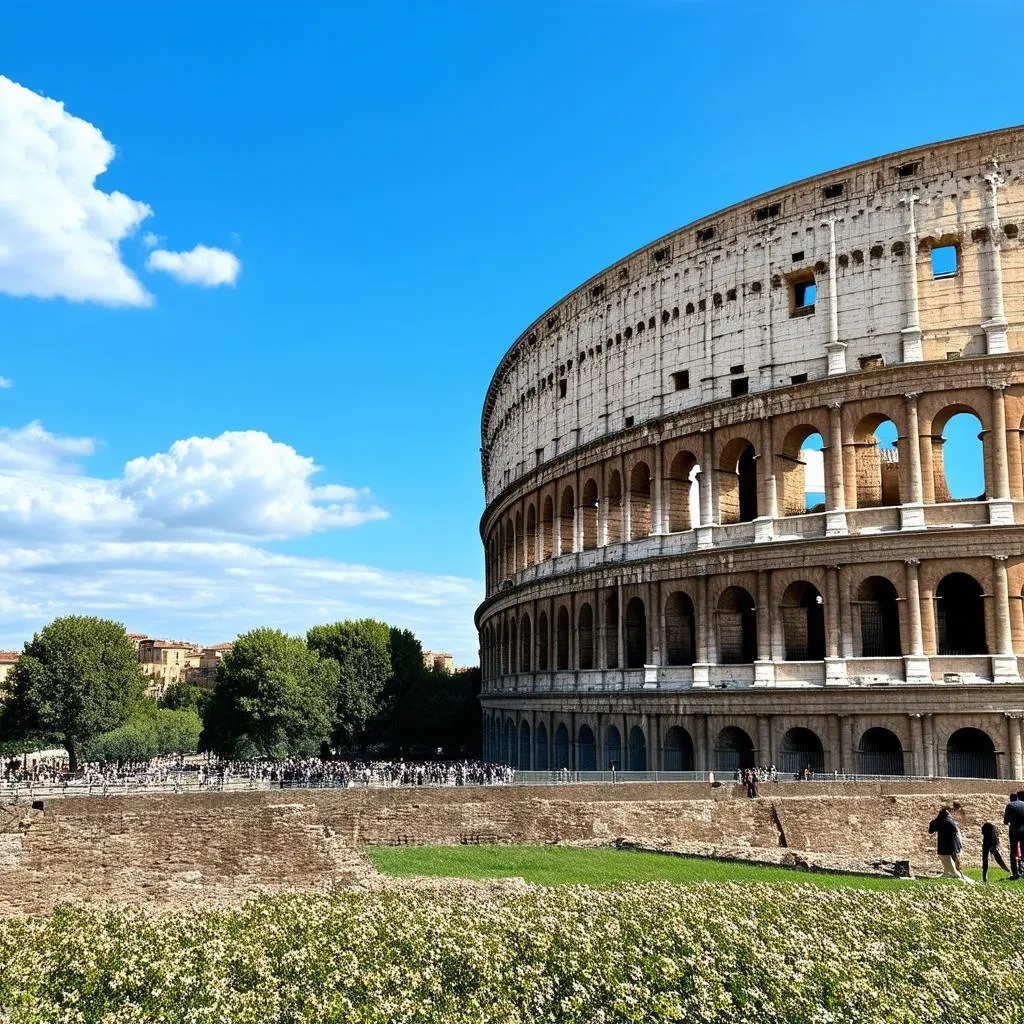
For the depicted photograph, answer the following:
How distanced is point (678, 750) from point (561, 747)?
270 inches

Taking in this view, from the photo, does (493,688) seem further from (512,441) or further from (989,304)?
(989,304)

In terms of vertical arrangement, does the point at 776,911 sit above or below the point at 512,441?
below

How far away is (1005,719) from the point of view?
25.5 meters

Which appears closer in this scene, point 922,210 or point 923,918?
point 923,918

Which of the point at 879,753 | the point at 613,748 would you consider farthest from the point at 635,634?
the point at 879,753

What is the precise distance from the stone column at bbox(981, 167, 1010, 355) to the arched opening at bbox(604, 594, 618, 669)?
14.8 m

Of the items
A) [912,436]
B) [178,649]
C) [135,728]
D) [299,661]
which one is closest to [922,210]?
[912,436]

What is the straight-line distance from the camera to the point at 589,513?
39000 mm

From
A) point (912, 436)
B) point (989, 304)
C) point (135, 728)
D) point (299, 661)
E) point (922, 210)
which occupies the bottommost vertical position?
point (135, 728)

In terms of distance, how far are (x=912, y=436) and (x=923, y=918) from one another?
19022 millimetres

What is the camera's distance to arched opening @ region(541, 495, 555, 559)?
41.8 meters

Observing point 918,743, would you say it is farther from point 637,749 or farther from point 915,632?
point 637,749

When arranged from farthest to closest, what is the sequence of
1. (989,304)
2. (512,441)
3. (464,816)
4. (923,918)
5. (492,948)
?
(512,441), (989,304), (464,816), (923,918), (492,948)

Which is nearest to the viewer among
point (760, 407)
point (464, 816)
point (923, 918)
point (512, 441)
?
point (923, 918)
